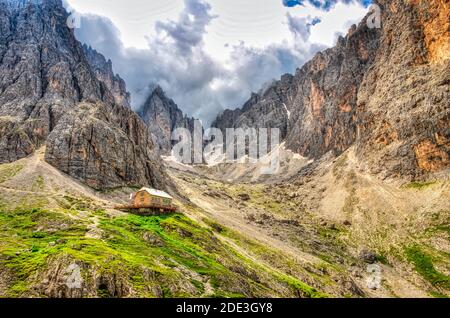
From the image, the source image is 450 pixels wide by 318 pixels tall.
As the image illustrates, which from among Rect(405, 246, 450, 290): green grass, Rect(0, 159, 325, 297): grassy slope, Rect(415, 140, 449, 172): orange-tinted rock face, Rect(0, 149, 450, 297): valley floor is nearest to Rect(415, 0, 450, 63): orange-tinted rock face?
Rect(415, 140, 449, 172): orange-tinted rock face

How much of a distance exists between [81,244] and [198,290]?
19.5 metres

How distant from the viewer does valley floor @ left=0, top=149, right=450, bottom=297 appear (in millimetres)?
50625

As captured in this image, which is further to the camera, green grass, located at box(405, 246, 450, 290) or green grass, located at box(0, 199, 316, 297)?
green grass, located at box(405, 246, 450, 290)

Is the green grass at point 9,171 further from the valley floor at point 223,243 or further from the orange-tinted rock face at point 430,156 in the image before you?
the orange-tinted rock face at point 430,156

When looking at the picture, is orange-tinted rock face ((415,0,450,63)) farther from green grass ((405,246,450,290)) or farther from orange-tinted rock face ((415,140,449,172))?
green grass ((405,246,450,290))

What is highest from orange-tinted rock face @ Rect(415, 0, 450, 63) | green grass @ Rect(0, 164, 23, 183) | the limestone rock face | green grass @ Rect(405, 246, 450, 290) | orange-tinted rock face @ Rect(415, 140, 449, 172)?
orange-tinted rock face @ Rect(415, 0, 450, 63)

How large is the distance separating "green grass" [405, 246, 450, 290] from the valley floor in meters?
0.29

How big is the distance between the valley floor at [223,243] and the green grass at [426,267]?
0.29m

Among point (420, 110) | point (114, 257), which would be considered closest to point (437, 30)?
point (420, 110)

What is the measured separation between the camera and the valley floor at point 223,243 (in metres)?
50.6

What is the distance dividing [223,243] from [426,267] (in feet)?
216

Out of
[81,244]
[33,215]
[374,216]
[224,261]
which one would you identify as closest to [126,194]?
[33,215]

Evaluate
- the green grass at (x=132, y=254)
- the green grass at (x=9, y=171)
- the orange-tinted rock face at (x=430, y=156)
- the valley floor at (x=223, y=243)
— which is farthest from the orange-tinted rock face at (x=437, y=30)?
the green grass at (x=9, y=171)

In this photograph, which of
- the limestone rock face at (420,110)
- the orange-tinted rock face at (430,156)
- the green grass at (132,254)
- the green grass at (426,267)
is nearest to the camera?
the green grass at (132,254)
